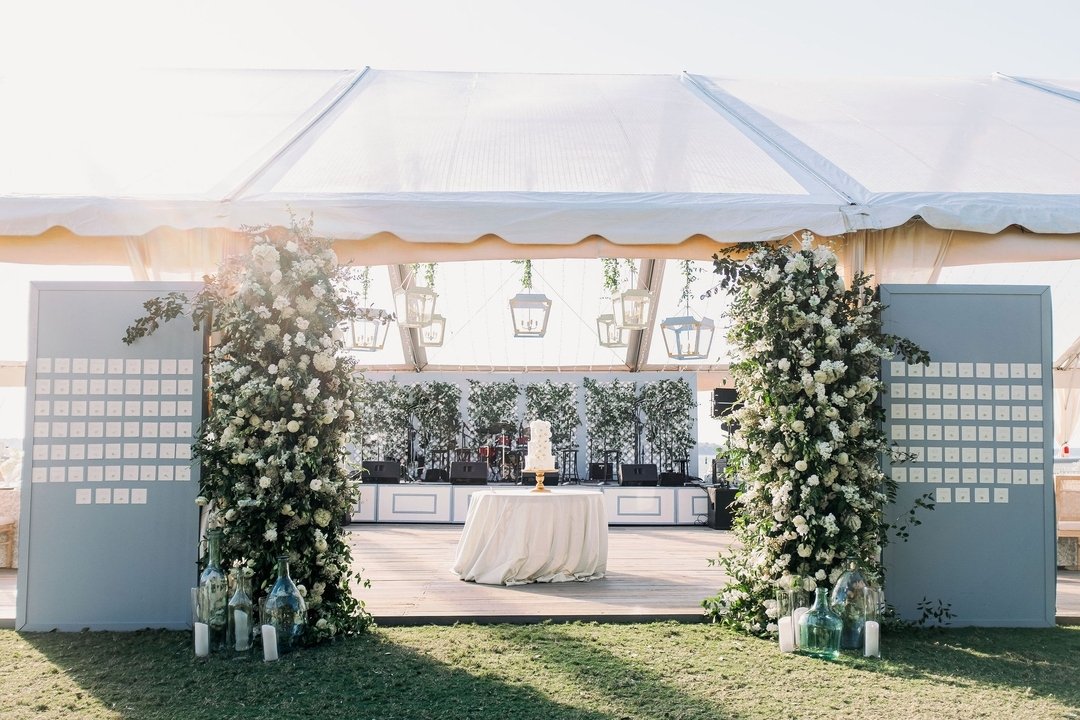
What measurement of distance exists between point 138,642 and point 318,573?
3.04 feet

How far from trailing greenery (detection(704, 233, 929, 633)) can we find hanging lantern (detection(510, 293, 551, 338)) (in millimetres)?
2108

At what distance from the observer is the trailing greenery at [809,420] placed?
14.4 feet

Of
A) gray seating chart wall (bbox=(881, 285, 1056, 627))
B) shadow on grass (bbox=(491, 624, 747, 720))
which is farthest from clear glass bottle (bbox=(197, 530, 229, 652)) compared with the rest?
gray seating chart wall (bbox=(881, 285, 1056, 627))

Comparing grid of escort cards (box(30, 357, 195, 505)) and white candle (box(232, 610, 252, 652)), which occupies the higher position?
grid of escort cards (box(30, 357, 195, 505))

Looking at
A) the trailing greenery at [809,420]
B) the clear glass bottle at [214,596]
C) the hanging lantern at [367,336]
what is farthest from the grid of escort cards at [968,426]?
the hanging lantern at [367,336]

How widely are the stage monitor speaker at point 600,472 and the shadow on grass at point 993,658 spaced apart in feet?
28.4

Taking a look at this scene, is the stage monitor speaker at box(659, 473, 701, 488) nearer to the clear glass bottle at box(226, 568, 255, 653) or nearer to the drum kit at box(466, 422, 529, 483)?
the drum kit at box(466, 422, 529, 483)

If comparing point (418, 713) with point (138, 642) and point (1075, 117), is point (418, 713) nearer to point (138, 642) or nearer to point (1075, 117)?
point (138, 642)

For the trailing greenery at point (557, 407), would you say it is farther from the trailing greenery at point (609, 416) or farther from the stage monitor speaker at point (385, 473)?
the stage monitor speaker at point (385, 473)

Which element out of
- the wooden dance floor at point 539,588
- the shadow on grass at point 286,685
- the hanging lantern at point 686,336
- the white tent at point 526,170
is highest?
the white tent at point 526,170

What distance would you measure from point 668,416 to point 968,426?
8881 millimetres

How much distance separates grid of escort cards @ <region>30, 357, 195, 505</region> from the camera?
185 inches

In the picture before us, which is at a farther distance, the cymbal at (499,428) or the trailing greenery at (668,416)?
the trailing greenery at (668,416)

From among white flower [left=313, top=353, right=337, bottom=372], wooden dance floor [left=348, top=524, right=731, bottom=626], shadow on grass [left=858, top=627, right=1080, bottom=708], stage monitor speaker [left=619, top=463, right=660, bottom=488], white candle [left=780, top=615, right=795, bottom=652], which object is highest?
white flower [left=313, top=353, right=337, bottom=372]
